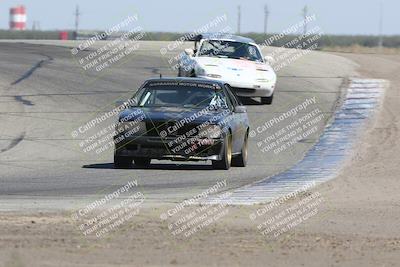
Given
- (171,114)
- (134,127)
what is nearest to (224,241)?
(134,127)

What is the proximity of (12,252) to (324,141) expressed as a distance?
1249 cm

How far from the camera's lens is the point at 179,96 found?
650 inches

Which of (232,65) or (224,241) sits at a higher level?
(224,241)

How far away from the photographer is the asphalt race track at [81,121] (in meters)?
13.5

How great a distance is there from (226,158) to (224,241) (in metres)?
6.82

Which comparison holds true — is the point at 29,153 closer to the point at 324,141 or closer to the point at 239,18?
the point at 324,141

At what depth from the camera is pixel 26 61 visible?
106 ft

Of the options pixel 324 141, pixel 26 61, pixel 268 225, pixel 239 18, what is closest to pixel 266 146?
pixel 324 141

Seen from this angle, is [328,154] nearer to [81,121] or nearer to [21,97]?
[81,121]

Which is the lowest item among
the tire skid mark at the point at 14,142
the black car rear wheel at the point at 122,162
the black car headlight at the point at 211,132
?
the tire skid mark at the point at 14,142

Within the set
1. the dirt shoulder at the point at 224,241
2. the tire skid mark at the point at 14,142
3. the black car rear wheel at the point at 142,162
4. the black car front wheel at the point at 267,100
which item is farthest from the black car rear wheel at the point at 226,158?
the black car front wheel at the point at 267,100

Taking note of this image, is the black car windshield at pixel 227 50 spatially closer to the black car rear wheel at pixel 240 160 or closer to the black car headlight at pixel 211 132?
the black car rear wheel at pixel 240 160

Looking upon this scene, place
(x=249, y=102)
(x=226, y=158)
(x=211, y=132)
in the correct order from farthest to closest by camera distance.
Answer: (x=249, y=102), (x=226, y=158), (x=211, y=132)

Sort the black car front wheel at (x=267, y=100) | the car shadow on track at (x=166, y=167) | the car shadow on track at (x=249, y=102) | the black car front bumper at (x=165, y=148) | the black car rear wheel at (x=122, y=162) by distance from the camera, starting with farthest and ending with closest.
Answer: the car shadow on track at (x=249, y=102) < the black car front wheel at (x=267, y=100) < the car shadow on track at (x=166, y=167) < the black car rear wheel at (x=122, y=162) < the black car front bumper at (x=165, y=148)
